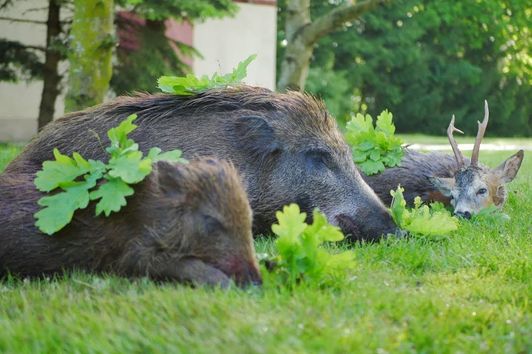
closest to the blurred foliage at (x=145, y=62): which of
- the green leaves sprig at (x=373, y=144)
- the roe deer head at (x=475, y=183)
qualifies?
the green leaves sprig at (x=373, y=144)

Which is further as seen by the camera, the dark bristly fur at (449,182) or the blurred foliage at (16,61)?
the blurred foliage at (16,61)

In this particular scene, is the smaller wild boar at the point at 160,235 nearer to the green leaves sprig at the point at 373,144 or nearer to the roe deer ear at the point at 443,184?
the green leaves sprig at the point at 373,144

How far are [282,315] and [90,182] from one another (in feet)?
4.35

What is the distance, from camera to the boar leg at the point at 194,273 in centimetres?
381

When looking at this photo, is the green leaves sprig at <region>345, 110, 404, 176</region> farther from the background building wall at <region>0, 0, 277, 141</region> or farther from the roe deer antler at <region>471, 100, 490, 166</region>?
the background building wall at <region>0, 0, 277, 141</region>

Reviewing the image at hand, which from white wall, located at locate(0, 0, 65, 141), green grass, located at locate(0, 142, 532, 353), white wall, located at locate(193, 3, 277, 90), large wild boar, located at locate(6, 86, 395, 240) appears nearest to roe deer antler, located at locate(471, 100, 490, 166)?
large wild boar, located at locate(6, 86, 395, 240)

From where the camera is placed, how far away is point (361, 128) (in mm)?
6828

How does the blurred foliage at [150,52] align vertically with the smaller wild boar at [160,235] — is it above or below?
above

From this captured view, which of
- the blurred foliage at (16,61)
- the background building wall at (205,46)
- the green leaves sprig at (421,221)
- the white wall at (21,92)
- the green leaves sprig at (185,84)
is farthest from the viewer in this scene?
the background building wall at (205,46)

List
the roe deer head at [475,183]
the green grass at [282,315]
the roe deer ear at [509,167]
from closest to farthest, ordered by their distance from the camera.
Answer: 1. the green grass at [282,315]
2. the roe deer head at [475,183]
3. the roe deer ear at [509,167]

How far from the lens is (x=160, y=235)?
158 inches

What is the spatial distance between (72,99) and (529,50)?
32.4 meters

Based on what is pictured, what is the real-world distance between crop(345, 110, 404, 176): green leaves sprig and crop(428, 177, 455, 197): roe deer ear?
1.09ft

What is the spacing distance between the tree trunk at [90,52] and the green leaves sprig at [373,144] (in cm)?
432
